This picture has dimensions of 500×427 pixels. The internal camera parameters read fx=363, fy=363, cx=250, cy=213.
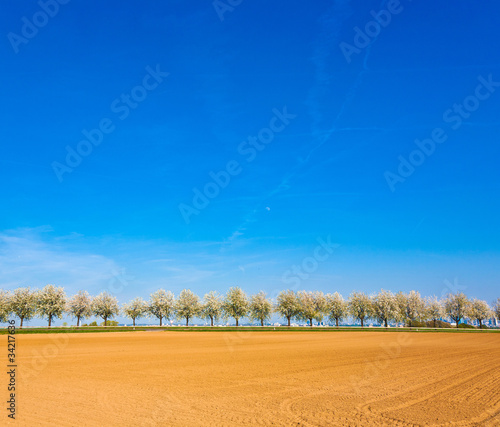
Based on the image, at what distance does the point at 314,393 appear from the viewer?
1434 centimetres

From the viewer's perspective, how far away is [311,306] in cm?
11650

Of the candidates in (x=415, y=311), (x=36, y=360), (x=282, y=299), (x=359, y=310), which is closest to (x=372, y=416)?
(x=36, y=360)

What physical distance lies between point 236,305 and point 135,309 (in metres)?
38.4

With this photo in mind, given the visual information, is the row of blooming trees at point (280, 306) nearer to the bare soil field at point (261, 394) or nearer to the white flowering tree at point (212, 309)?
the white flowering tree at point (212, 309)

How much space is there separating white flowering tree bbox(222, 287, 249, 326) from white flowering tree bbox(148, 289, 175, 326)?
19.5 meters

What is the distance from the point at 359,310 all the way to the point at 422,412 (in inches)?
4704

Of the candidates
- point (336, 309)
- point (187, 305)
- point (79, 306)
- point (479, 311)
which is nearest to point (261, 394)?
point (187, 305)

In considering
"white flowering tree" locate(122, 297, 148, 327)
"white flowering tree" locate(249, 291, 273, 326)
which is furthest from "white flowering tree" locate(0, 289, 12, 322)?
"white flowering tree" locate(249, 291, 273, 326)

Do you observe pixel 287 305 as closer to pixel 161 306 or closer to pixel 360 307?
pixel 360 307

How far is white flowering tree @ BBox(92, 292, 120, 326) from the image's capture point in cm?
12150

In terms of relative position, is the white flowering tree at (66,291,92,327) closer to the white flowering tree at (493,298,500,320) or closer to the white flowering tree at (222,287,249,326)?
the white flowering tree at (222,287,249,326)

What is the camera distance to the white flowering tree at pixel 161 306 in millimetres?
122500

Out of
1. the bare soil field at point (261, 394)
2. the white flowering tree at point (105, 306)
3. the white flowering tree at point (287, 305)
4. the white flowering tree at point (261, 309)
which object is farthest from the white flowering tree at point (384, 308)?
the bare soil field at point (261, 394)

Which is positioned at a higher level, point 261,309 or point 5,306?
point 5,306
